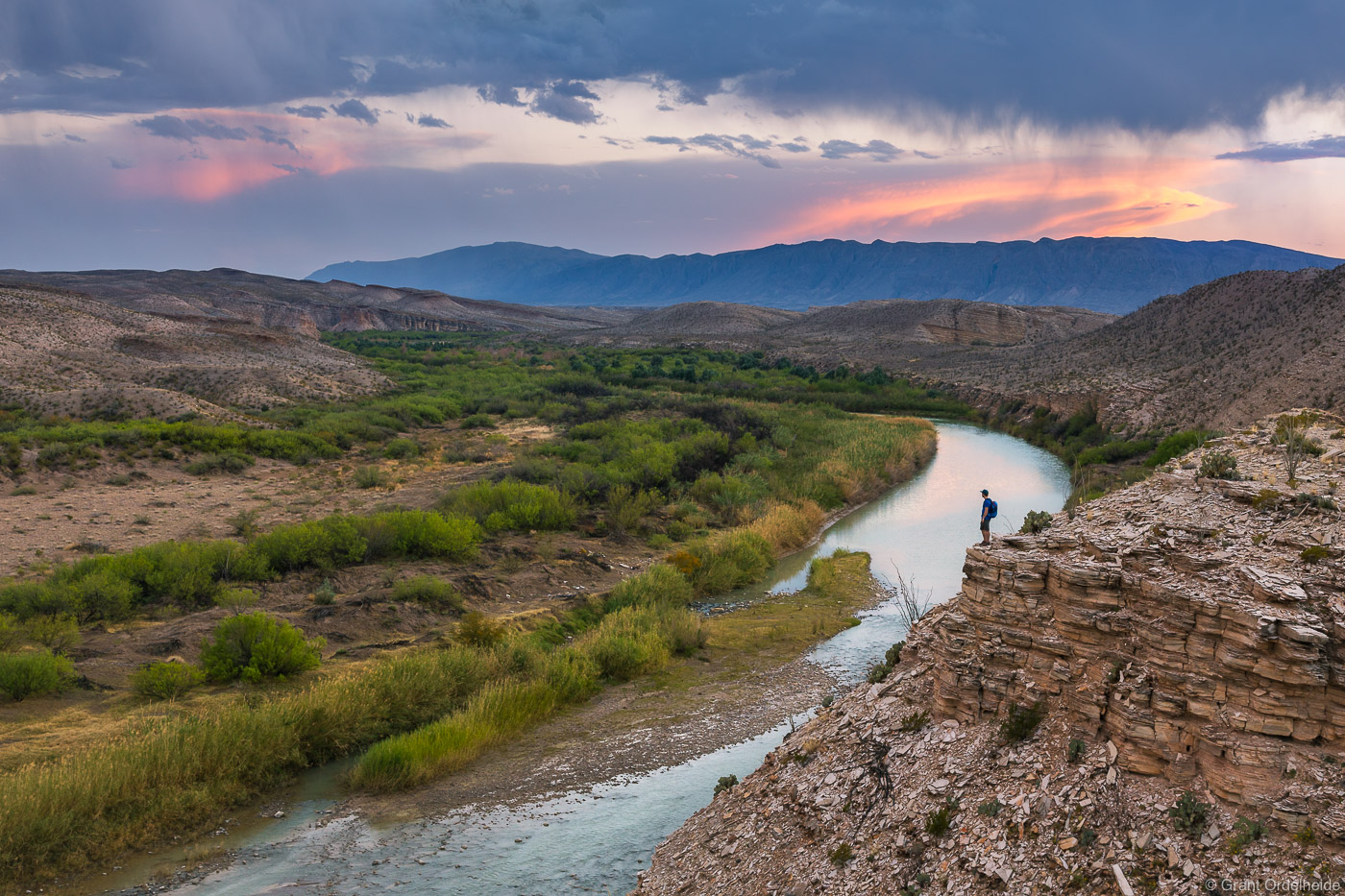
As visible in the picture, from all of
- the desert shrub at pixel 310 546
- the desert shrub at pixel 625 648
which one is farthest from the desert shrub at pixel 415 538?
the desert shrub at pixel 625 648

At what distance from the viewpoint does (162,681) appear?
43.5ft

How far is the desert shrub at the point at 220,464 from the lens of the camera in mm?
29203

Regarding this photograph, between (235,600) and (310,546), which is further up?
(310,546)

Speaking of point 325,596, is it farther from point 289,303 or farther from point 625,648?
point 289,303

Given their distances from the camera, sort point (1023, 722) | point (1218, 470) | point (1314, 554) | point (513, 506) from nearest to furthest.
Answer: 1. point (1314, 554)
2. point (1023, 722)
3. point (1218, 470)
4. point (513, 506)

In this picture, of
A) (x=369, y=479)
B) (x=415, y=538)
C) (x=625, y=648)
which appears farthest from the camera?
(x=369, y=479)

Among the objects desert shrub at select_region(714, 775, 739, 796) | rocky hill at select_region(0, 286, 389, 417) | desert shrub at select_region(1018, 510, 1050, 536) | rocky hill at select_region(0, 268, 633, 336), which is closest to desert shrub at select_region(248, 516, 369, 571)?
desert shrub at select_region(714, 775, 739, 796)

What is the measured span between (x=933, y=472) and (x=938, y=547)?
12.8 meters

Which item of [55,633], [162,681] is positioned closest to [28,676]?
[162,681]

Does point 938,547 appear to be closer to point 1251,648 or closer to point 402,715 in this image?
point 402,715

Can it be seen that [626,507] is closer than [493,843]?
No

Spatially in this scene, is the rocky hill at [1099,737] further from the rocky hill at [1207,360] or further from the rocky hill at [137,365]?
the rocky hill at [137,365]

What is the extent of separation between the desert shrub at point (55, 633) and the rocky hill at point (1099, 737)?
11.9 metres

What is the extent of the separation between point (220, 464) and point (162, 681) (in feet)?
62.6
